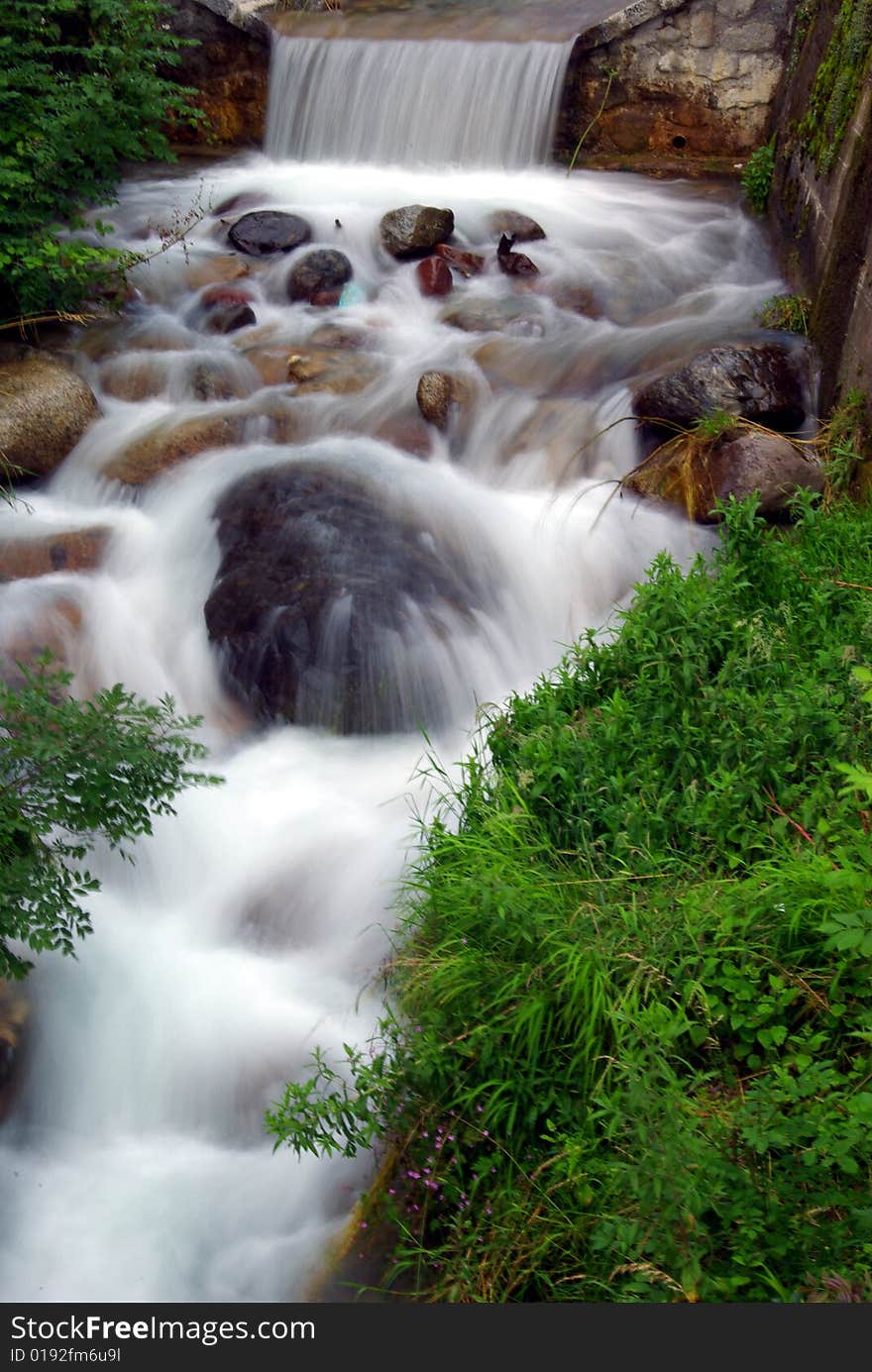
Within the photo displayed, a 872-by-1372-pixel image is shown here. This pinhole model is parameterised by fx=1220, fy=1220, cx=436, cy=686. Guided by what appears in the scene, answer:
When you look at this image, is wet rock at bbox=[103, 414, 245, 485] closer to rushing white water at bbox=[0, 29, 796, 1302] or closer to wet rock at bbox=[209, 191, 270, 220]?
rushing white water at bbox=[0, 29, 796, 1302]

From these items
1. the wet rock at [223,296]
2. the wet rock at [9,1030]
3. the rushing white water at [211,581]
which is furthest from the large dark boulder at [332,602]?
the wet rock at [223,296]

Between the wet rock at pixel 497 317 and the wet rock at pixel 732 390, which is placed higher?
the wet rock at pixel 732 390

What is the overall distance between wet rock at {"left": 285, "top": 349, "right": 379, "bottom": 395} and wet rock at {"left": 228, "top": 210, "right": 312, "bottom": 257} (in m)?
1.44

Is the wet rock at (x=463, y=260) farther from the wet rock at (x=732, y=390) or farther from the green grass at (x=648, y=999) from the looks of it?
the green grass at (x=648, y=999)

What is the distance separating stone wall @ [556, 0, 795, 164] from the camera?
29.4ft

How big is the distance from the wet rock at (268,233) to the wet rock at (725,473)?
3.48m

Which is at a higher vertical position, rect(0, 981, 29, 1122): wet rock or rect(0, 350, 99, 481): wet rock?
rect(0, 350, 99, 481): wet rock

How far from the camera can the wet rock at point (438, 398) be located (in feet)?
21.3

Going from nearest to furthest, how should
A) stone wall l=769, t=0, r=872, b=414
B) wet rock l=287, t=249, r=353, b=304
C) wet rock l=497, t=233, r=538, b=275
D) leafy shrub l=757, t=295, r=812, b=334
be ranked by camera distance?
stone wall l=769, t=0, r=872, b=414 → leafy shrub l=757, t=295, r=812, b=334 → wet rock l=287, t=249, r=353, b=304 → wet rock l=497, t=233, r=538, b=275

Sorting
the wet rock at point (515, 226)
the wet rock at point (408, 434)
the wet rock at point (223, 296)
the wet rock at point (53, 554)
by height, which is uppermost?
the wet rock at point (515, 226)

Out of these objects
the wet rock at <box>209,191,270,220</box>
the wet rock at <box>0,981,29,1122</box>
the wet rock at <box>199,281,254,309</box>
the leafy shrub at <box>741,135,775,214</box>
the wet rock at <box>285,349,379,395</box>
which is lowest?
the wet rock at <box>0,981,29,1122</box>

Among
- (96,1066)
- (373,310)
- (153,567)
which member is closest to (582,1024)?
(96,1066)

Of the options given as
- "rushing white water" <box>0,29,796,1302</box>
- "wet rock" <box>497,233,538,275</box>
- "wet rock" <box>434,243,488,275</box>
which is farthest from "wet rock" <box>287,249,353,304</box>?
"wet rock" <box>497,233,538,275</box>

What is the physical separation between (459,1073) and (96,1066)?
135cm
